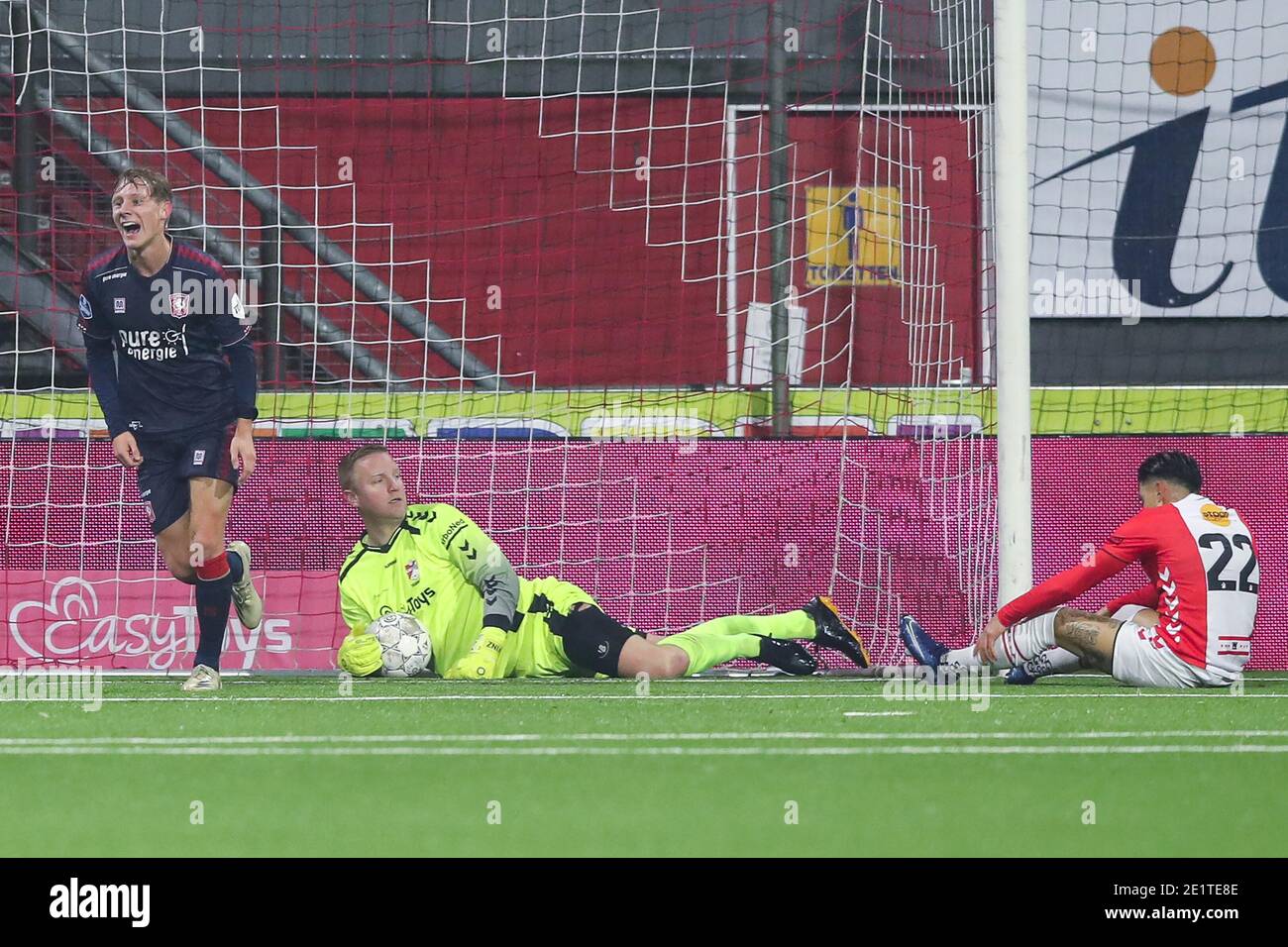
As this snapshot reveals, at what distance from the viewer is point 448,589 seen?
8117 millimetres

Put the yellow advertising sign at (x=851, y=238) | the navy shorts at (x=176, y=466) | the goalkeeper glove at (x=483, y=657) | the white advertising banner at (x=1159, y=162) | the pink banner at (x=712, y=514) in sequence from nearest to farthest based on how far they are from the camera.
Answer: the goalkeeper glove at (x=483, y=657) < the navy shorts at (x=176, y=466) < the pink banner at (x=712, y=514) < the yellow advertising sign at (x=851, y=238) < the white advertising banner at (x=1159, y=162)

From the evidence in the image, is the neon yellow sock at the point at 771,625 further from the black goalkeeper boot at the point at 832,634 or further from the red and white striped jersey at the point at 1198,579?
the red and white striped jersey at the point at 1198,579

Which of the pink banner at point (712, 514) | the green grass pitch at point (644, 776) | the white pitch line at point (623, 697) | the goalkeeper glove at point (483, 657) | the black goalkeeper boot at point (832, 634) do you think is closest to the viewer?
the green grass pitch at point (644, 776)

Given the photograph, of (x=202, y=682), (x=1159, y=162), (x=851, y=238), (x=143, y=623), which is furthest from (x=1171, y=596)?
(x=1159, y=162)

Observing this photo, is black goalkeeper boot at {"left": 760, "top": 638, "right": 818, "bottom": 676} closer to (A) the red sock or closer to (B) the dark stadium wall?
(A) the red sock

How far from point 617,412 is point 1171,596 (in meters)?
3.74

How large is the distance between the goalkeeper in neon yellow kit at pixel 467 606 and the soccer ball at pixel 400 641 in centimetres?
5

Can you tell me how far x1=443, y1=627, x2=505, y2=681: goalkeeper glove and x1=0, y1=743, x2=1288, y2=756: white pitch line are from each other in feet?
7.13

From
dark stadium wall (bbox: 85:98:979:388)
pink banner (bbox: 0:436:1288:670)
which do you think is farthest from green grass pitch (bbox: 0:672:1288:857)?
dark stadium wall (bbox: 85:98:979:388)

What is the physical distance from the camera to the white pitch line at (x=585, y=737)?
18.5 feet

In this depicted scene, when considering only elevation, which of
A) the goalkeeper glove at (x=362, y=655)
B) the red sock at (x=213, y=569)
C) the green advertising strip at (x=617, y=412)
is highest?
the green advertising strip at (x=617, y=412)

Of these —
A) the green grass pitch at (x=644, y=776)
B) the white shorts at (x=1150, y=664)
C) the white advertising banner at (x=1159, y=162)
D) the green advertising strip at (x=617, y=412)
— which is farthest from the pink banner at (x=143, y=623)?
the white advertising banner at (x=1159, y=162)

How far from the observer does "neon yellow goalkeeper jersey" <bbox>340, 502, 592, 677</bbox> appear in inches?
314

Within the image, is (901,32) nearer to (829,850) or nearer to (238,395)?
(238,395)
